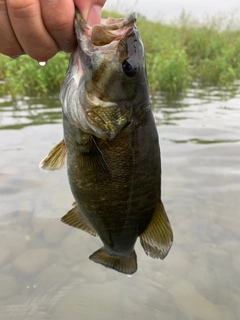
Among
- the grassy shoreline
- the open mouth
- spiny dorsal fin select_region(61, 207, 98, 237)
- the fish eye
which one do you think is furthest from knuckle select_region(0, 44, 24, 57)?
the grassy shoreline

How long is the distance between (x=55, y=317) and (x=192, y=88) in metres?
9.21

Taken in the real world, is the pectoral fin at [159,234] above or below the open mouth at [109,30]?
below

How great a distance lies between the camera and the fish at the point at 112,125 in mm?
1769

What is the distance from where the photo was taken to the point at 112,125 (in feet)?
5.85

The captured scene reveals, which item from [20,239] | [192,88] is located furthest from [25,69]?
[20,239]

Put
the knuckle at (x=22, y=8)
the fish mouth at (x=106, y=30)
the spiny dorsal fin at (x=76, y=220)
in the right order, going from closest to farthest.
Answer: the knuckle at (x=22, y=8)
the fish mouth at (x=106, y=30)
the spiny dorsal fin at (x=76, y=220)

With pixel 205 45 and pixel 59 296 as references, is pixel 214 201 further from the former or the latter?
pixel 205 45

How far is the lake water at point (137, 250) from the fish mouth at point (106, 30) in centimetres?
192

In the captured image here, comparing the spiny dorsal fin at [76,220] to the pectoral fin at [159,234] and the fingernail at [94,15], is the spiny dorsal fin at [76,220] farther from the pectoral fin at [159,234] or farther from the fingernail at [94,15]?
the fingernail at [94,15]

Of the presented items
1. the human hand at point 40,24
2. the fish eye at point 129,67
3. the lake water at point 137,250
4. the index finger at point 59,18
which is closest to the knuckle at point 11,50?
the human hand at point 40,24

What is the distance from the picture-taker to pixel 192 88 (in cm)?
1105

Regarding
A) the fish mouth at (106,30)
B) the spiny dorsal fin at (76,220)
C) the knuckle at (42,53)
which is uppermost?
the fish mouth at (106,30)

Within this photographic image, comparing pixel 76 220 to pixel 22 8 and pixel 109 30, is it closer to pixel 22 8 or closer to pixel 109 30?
pixel 109 30

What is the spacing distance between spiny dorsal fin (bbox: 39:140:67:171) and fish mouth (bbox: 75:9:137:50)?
0.56m
